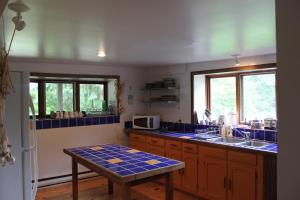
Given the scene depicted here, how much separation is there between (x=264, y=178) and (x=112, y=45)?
2340mm

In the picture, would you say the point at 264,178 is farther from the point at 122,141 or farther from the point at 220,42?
the point at 122,141

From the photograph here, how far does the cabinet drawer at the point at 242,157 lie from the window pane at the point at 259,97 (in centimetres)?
97

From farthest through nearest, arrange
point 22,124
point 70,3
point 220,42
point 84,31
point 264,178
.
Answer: point 264,178, point 220,42, point 22,124, point 84,31, point 70,3

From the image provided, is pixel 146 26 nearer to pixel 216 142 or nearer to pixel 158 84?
pixel 216 142

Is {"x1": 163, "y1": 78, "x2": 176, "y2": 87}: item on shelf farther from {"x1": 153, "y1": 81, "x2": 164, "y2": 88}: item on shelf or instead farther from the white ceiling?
the white ceiling

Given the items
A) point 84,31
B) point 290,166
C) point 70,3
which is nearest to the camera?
point 290,166

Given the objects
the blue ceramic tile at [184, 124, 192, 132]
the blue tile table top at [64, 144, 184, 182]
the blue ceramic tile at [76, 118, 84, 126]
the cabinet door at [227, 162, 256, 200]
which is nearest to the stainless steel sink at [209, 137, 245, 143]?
the cabinet door at [227, 162, 256, 200]

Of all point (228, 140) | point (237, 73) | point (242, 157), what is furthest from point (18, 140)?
point (237, 73)

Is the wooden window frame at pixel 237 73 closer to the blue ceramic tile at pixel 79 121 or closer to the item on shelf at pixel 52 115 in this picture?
the blue ceramic tile at pixel 79 121

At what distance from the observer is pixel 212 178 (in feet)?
11.5

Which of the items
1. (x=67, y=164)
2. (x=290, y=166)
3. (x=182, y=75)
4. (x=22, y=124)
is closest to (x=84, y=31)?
(x=22, y=124)

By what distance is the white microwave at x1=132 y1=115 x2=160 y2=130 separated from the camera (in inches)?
191

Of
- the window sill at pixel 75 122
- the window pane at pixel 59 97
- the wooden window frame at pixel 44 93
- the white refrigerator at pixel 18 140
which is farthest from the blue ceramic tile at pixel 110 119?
the white refrigerator at pixel 18 140

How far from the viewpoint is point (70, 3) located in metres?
1.49
